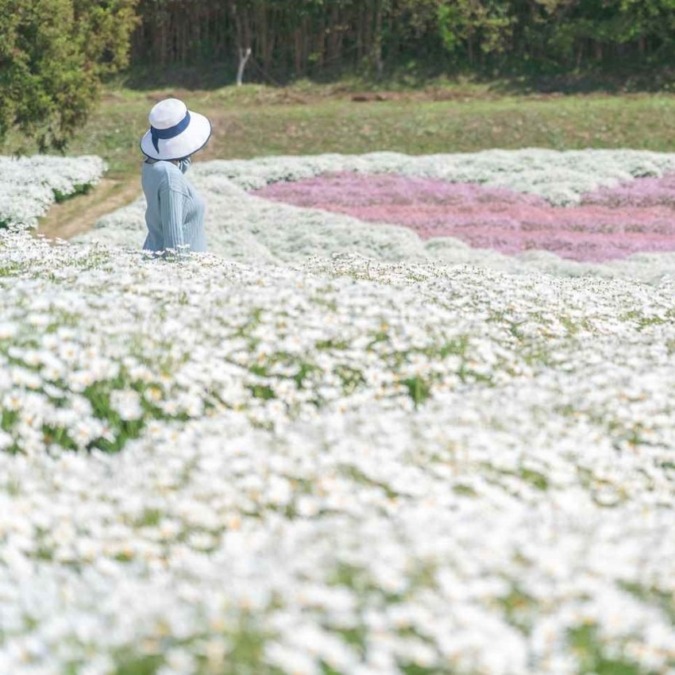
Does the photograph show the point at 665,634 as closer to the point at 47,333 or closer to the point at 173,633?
the point at 173,633

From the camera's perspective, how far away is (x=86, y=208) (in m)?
23.7

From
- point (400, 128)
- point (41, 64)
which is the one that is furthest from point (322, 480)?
point (400, 128)

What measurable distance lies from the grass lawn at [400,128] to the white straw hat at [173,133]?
1942 cm

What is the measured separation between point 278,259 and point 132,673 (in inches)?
609

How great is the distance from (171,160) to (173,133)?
0.26 metres

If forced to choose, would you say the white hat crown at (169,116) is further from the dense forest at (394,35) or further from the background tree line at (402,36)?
the dense forest at (394,35)

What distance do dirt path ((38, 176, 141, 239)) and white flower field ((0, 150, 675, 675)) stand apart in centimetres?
1200

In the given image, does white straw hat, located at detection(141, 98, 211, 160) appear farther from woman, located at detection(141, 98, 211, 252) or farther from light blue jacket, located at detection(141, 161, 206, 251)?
light blue jacket, located at detection(141, 161, 206, 251)

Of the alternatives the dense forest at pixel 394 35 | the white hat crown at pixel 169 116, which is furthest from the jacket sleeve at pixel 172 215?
the dense forest at pixel 394 35

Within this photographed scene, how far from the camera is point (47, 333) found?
6.77 meters

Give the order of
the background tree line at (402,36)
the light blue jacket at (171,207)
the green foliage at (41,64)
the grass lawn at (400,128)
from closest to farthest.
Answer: the light blue jacket at (171,207)
the green foliage at (41,64)
the grass lawn at (400,128)
the background tree line at (402,36)

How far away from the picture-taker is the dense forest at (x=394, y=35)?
146ft

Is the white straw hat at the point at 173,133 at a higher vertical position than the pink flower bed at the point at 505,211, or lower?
higher

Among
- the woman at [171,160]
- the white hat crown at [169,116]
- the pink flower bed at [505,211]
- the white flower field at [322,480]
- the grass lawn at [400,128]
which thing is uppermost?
the white hat crown at [169,116]
